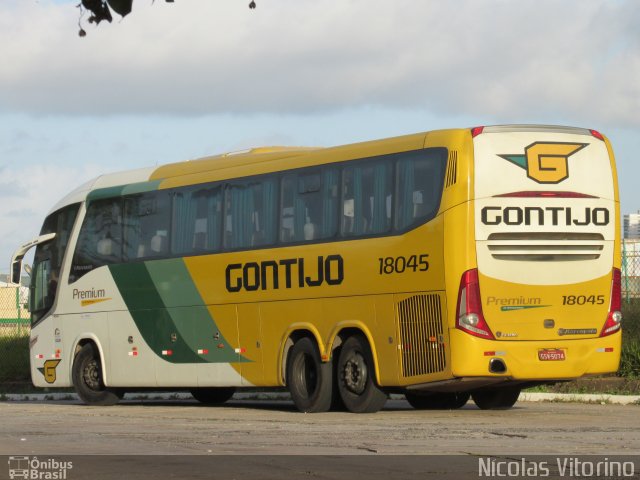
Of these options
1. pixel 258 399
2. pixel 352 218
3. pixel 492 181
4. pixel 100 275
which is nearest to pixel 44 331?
pixel 100 275

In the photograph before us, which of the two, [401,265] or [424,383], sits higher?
[401,265]

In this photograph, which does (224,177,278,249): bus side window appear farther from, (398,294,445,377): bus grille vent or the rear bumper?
the rear bumper

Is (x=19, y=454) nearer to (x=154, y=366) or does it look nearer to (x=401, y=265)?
(x=401, y=265)

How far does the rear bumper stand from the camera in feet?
57.7

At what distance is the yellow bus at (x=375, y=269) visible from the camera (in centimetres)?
1781

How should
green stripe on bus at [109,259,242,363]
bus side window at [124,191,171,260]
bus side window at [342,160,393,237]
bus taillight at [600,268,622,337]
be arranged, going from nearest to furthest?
bus taillight at [600,268,622,337]
bus side window at [342,160,393,237]
green stripe on bus at [109,259,242,363]
bus side window at [124,191,171,260]

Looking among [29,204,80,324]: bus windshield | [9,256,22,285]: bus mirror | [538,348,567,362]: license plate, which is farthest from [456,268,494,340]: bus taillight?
[9,256,22,285]: bus mirror

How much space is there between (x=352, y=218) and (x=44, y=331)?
8571 mm

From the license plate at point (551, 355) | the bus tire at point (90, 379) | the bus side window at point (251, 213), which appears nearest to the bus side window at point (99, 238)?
the bus tire at point (90, 379)

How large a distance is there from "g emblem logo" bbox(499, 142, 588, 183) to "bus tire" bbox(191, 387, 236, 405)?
28.1ft

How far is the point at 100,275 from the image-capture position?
2412 centimetres

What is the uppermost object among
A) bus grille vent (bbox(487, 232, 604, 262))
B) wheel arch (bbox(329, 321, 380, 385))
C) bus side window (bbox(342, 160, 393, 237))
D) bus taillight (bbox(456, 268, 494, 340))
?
bus side window (bbox(342, 160, 393, 237))

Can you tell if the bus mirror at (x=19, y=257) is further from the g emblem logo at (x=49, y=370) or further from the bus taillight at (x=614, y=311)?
the bus taillight at (x=614, y=311)

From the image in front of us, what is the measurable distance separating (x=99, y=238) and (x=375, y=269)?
6990mm
